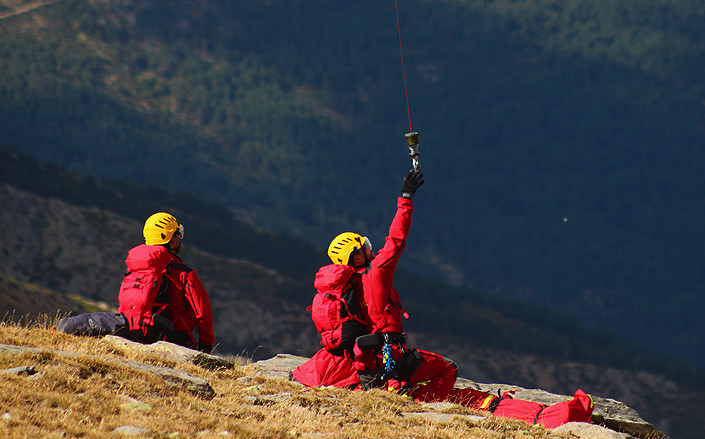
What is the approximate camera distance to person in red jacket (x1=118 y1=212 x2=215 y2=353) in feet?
30.5

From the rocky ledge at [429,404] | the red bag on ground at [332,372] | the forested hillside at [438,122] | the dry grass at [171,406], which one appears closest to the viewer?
the dry grass at [171,406]

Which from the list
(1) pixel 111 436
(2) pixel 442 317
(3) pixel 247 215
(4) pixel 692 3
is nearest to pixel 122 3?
(3) pixel 247 215

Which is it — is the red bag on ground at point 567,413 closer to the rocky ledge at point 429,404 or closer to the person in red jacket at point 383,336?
the rocky ledge at point 429,404

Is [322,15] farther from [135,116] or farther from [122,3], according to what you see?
[135,116]

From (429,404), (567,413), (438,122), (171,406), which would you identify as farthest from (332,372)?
(438,122)

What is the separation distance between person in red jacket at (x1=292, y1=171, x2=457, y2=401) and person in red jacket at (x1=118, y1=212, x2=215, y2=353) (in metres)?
1.46

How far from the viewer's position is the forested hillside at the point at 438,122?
85.2 metres

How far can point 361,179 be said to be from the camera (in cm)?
11025

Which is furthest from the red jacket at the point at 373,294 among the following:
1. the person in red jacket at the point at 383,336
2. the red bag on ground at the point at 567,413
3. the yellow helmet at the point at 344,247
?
the red bag on ground at the point at 567,413

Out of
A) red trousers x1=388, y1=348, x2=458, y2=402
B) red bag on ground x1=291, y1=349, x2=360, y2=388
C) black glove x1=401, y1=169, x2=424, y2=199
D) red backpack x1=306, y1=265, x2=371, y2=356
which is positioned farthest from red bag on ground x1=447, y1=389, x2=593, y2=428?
black glove x1=401, y1=169, x2=424, y2=199

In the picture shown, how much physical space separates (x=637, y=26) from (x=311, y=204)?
62313 mm

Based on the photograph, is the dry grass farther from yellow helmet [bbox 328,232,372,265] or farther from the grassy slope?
the grassy slope

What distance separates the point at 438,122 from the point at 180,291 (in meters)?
112

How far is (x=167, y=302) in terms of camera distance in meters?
9.45
